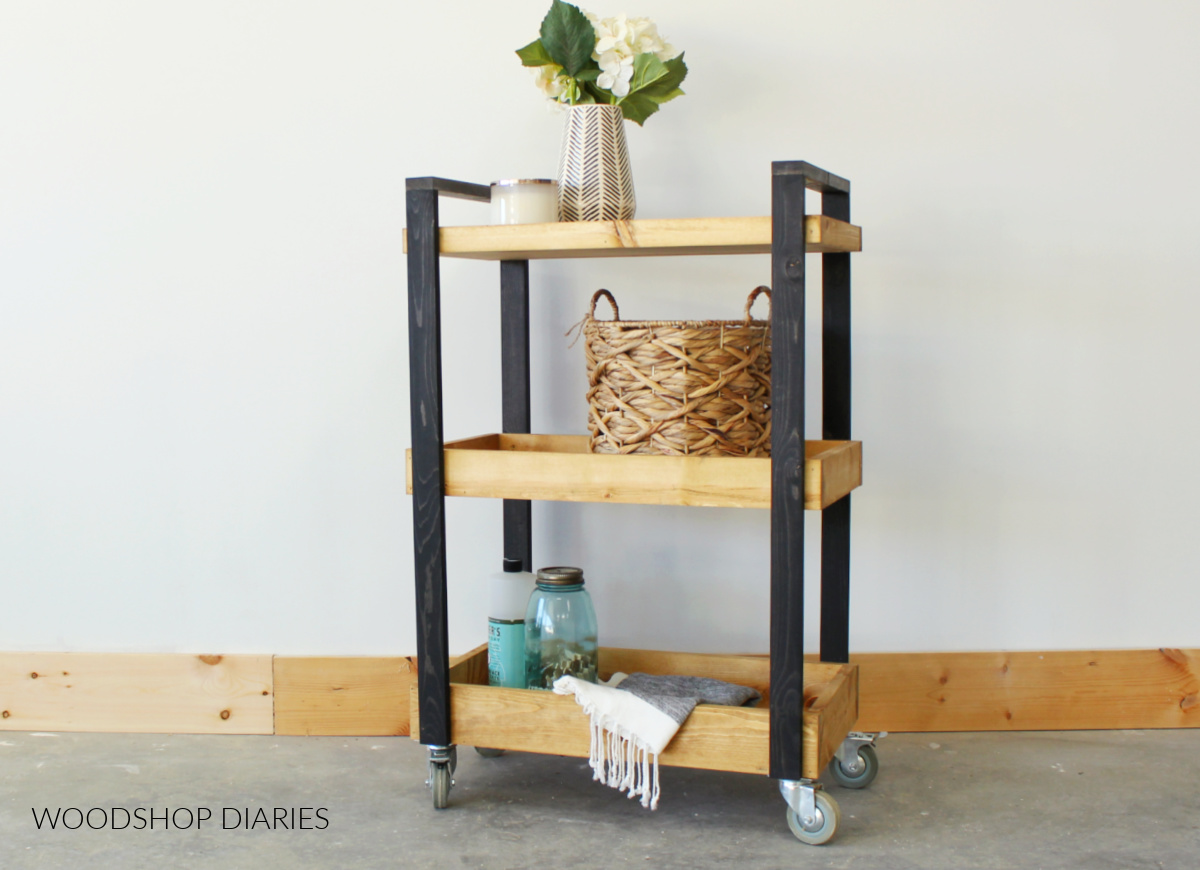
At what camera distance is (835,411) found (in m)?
1.58

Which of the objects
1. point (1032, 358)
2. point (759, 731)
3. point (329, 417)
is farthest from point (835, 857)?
point (329, 417)

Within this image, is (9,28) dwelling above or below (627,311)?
above

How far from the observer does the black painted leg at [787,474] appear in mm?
1300

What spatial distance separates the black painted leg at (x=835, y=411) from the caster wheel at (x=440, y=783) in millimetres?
555

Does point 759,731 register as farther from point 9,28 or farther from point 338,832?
point 9,28

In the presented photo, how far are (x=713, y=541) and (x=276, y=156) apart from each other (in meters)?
0.93

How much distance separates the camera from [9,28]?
180 cm

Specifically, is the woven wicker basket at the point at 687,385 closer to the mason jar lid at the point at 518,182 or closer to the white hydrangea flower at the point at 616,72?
the mason jar lid at the point at 518,182

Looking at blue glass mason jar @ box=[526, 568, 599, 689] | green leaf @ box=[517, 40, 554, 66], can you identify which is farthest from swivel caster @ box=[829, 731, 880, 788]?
green leaf @ box=[517, 40, 554, 66]

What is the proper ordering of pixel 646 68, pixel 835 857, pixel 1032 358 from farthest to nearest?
pixel 1032 358, pixel 646 68, pixel 835 857

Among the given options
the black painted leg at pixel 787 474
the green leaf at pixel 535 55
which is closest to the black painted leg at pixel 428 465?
the green leaf at pixel 535 55

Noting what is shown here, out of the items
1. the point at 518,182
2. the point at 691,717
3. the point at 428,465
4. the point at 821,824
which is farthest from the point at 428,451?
the point at 821,824

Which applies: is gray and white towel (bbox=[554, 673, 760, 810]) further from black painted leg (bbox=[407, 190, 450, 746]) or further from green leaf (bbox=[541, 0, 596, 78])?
green leaf (bbox=[541, 0, 596, 78])

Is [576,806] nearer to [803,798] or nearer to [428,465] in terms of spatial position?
[803,798]
